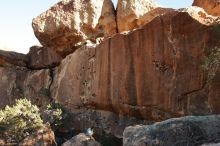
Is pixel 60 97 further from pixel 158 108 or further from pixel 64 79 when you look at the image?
pixel 158 108

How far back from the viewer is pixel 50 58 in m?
27.1

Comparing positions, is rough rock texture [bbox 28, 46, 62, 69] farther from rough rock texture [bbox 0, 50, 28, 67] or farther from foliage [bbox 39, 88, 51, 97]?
foliage [bbox 39, 88, 51, 97]

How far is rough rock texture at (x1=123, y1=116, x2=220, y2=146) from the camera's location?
1177cm

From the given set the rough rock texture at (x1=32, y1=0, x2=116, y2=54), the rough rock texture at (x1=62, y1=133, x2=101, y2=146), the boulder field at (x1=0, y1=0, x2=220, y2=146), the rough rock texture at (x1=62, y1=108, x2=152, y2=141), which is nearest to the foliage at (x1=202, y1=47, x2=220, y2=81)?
the boulder field at (x1=0, y1=0, x2=220, y2=146)

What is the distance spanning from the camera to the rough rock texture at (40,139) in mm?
19250

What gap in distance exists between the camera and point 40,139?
63.6ft

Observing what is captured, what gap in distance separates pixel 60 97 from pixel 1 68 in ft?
21.8

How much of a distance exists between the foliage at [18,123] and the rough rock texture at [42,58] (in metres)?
6.09

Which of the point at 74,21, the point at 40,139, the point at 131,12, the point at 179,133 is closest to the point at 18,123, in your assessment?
the point at 40,139

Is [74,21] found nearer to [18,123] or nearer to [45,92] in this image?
[45,92]

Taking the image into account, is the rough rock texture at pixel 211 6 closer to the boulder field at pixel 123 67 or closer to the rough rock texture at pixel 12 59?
the boulder field at pixel 123 67

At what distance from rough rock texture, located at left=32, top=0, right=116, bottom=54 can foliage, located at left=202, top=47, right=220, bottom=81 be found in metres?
9.67

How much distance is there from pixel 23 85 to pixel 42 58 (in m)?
2.24

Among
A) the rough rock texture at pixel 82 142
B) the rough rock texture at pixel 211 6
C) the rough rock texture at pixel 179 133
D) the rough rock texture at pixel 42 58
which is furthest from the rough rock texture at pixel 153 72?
the rough rock texture at pixel 211 6
